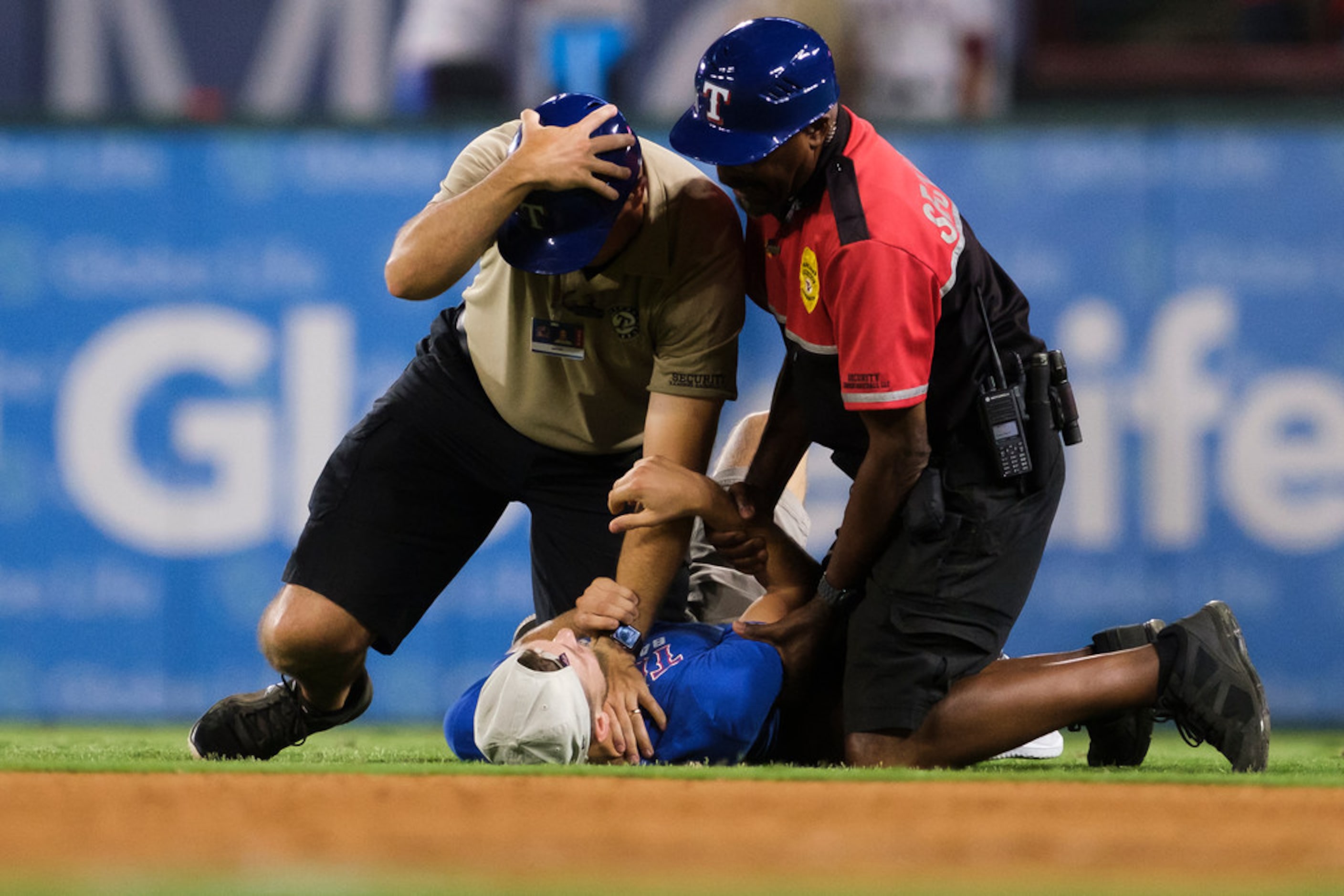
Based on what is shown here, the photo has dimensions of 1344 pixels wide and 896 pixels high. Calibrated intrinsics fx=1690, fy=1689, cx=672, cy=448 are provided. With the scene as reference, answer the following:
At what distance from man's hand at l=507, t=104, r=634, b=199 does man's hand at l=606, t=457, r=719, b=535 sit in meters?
0.66

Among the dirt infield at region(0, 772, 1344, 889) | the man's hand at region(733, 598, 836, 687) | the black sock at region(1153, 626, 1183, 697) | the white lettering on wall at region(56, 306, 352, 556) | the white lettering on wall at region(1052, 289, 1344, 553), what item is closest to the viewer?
the dirt infield at region(0, 772, 1344, 889)

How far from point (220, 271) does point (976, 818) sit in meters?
4.28

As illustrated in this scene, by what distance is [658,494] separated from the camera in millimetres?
4051

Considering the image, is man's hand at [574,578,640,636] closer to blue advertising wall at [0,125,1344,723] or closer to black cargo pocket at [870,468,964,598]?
black cargo pocket at [870,468,964,598]

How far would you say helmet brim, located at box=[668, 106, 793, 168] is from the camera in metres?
3.89

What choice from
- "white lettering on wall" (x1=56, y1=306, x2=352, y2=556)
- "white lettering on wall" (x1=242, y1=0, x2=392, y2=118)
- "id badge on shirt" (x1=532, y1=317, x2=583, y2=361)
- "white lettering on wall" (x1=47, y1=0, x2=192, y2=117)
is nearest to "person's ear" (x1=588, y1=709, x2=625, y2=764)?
"id badge on shirt" (x1=532, y1=317, x2=583, y2=361)

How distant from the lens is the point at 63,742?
209 inches

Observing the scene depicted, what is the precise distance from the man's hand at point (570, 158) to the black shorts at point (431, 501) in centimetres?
91

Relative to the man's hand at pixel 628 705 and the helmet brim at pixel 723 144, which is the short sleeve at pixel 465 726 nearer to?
the man's hand at pixel 628 705

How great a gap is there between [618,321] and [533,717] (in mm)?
1112

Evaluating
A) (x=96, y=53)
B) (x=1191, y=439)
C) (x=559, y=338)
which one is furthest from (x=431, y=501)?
(x=96, y=53)

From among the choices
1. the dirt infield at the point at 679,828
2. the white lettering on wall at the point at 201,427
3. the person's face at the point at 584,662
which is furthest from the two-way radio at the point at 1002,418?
the white lettering on wall at the point at 201,427

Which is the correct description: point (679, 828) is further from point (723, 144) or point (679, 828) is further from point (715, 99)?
point (715, 99)

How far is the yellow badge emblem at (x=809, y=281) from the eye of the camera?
3.99 metres
